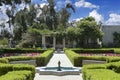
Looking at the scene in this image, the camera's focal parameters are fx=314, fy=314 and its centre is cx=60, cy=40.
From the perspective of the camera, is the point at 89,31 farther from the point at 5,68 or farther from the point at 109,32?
the point at 5,68

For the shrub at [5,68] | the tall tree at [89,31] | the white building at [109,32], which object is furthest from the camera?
the white building at [109,32]

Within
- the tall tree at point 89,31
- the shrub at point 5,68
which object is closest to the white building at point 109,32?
the tall tree at point 89,31

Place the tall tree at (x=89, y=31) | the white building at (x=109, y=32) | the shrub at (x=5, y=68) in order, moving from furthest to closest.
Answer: the white building at (x=109, y=32), the tall tree at (x=89, y=31), the shrub at (x=5, y=68)

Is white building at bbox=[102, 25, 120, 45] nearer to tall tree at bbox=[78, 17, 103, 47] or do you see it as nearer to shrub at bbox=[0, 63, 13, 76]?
tall tree at bbox=[78, 17, 103, 47]

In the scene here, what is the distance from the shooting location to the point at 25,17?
66438 millimetres

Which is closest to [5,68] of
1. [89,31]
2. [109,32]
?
[89,31]

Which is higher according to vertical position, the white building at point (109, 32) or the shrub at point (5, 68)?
the white building at point (109, 32)

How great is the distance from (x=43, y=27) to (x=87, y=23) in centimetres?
1339

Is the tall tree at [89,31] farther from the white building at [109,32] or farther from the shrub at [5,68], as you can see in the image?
the shrub at [5,68]

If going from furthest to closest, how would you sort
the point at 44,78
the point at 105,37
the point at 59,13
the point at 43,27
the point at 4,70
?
the point at 59,13, the point at 43,27, the point at 105,37, the point at 44,78, the point at 4,70

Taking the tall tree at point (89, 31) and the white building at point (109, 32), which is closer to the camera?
the tall tree at point (89, 31)

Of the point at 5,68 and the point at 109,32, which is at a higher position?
the point at 109,32

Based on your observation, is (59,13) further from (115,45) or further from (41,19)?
(115,45)

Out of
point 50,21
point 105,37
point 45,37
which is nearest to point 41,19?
point 50,21
